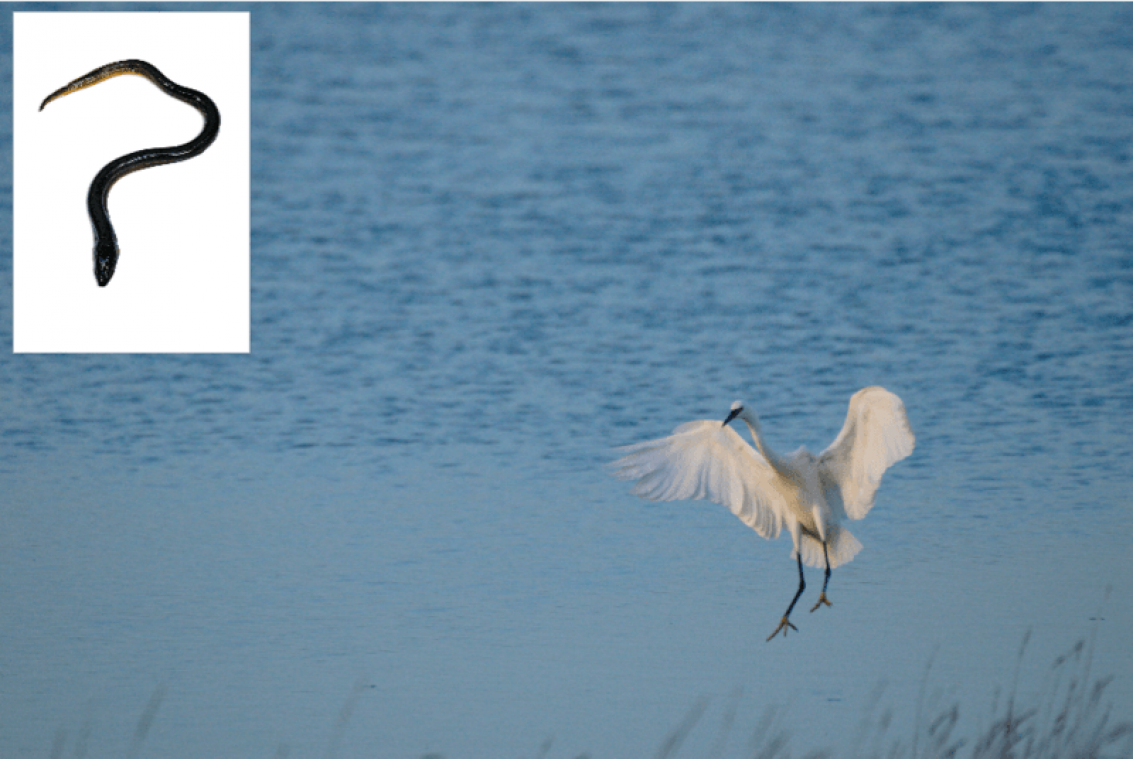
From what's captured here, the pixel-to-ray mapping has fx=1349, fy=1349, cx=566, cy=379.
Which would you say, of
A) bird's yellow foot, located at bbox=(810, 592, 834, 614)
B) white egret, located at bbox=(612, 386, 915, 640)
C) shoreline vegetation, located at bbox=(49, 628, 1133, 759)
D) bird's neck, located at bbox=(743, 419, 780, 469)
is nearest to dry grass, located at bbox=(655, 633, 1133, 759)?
shoreline vegetation, located at bbox=(49, 628, 1133, 759)

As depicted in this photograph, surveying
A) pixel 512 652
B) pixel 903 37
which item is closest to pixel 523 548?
pixel 512 652

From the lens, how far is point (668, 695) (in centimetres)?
287

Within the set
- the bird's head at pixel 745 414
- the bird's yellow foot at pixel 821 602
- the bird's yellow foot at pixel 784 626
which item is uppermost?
the bird's head at pixel 745 414

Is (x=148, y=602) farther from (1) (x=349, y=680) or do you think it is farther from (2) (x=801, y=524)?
(2) (x=801, y=524)

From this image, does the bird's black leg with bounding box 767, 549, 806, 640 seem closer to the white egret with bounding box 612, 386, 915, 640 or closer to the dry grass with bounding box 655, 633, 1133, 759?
the white egret with bounding box 612, 386, 915, 640

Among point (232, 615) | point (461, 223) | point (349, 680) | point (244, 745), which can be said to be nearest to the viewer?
point (244, 745)

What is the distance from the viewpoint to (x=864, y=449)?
2848 mm

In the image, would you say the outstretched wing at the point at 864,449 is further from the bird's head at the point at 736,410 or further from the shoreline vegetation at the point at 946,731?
the shoreline vegetation at the point at 946,731

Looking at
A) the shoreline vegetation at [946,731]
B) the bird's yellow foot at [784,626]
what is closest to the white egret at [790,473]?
the bird's yellow foot at [784,626]

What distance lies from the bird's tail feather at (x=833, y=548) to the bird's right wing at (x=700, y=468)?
16cm

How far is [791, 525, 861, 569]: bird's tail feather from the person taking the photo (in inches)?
124

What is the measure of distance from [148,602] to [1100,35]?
10.9ft

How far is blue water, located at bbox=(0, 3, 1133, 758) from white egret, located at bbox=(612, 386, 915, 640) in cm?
21

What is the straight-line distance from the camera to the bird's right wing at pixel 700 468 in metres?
2.83
